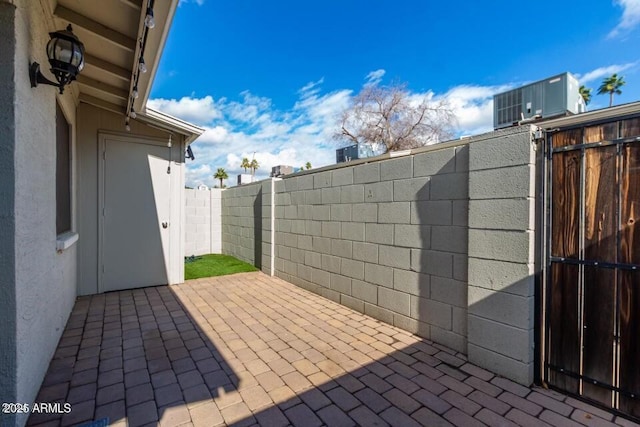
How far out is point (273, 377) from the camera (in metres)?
2.38

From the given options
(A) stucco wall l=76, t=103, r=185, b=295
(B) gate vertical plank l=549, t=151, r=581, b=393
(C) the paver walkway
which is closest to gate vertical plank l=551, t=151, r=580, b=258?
(B) gate vertical plank l=549, t=151, r=581, b=393

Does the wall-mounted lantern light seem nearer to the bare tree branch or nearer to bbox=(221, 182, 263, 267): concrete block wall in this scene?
bbox=(221, 182, 263, 267): concrete block wall

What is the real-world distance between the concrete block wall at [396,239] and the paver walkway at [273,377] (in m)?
0.31

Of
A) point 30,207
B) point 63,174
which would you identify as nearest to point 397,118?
point 63,174

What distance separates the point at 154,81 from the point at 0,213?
2289 mm

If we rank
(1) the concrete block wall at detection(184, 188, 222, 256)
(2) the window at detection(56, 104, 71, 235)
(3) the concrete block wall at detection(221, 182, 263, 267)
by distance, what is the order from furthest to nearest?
(1) the concrete block wall at detection(184, 188, 222, 256) → (3) the concrete block wall at detection(221, 182, 263, 267) → (2) the window at detection(56, 104, 71, 235)

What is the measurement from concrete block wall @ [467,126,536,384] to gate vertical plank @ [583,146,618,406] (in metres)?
0.31

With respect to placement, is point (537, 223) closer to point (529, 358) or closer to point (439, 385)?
point (529, 358)

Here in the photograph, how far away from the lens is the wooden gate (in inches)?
73.8

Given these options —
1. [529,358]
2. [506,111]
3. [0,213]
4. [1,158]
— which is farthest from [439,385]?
[506,111]

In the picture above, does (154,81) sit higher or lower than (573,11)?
lower

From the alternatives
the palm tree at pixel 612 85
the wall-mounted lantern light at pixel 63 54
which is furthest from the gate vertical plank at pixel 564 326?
the palm tree at pixel 612 85

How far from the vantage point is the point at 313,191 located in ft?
15.8

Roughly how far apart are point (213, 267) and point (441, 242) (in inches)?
211
